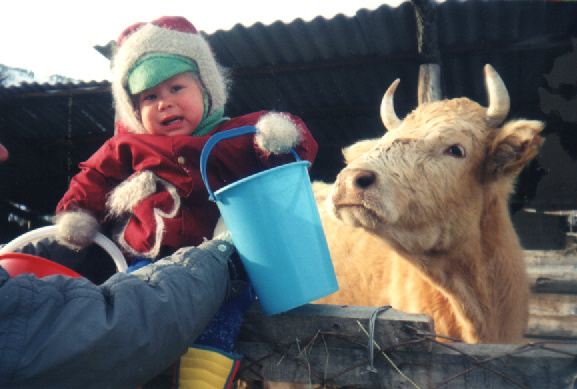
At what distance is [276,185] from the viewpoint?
1.57 meters

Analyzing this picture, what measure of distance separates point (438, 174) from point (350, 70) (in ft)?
10.3

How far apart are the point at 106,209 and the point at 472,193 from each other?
6.87 feet

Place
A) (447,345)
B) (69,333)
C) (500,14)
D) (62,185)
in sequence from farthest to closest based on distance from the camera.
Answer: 1. (62,185)
2. (500,14)
3. (447,345)
4. (69,333)

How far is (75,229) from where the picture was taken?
2.11m

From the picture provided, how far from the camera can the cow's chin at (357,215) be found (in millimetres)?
2193

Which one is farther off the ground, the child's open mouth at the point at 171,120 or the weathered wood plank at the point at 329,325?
the child's open mouth at the point at 171,120

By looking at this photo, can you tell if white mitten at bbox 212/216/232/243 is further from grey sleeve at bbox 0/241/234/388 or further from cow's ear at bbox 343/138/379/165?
cow's ear at bbox 343/138/379/165

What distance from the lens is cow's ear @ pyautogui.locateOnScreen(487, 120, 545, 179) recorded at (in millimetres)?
2492

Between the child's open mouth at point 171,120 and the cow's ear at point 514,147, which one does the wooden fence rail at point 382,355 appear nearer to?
the child's open mouth at point 171,120

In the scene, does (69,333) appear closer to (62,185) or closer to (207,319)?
(207,319)

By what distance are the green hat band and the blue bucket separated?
0.99 m

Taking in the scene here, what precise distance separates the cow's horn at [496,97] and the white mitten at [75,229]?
7.81 ft

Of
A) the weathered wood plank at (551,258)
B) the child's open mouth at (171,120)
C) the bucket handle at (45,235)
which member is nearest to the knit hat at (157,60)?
the child's open mouth at (171,120)

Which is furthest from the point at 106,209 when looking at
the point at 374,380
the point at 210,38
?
the point at 210,38
